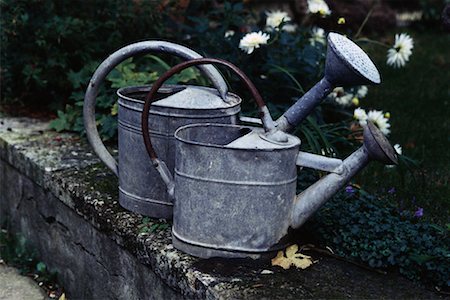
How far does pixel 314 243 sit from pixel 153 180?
58cm

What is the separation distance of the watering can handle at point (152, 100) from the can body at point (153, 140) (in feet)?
0.24

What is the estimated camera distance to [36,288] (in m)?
3.13

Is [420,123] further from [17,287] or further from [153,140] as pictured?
[17,287]

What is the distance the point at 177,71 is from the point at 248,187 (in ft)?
1.44

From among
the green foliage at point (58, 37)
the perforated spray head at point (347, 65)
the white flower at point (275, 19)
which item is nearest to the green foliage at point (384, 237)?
the perforated spray head at point (347, 65)

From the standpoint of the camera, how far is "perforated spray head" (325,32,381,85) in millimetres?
2115

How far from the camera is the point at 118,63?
256cm

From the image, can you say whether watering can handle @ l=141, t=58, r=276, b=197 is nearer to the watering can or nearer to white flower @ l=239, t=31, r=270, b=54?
the watering can

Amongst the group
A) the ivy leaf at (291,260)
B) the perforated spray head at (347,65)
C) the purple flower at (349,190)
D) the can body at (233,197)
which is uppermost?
the perforated spray head at (347,65)

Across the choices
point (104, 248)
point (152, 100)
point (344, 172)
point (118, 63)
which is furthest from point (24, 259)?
point (344, 172)

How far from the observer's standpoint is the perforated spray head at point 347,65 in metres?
2.12

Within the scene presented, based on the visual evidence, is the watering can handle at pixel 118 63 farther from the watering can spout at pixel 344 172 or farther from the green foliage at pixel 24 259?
the green foliage at pixel 24 259

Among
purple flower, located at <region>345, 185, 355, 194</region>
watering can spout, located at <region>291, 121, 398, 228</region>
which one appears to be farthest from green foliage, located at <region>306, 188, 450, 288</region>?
watering can spout, located at <region>291, 121, 398, 228</region>

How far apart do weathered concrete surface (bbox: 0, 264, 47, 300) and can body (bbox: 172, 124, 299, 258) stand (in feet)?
3.82
